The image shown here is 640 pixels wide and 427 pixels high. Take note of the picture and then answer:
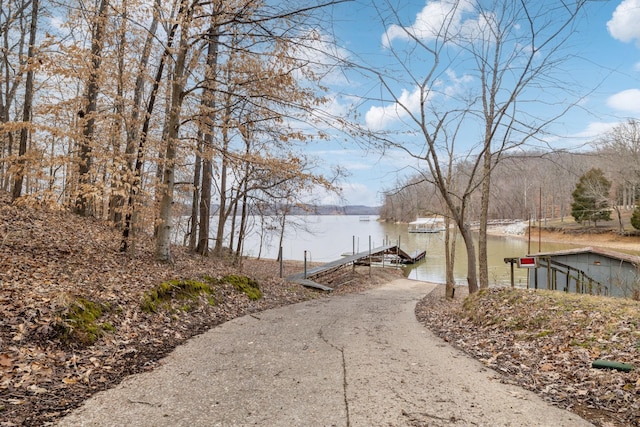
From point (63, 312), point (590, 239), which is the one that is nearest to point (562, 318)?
point (63, 312)

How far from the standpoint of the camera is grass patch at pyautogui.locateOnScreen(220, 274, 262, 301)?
23.7 feet

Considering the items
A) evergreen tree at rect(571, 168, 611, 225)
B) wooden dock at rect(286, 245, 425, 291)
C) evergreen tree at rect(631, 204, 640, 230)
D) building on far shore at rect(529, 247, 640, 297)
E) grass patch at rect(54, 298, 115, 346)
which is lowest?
wooden dock at rect(286, 245, 425, 291)

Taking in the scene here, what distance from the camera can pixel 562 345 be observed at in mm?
3869

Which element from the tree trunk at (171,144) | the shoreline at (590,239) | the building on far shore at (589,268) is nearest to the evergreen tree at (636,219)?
the shoreline at (590,239)

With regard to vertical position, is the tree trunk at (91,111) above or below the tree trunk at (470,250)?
above

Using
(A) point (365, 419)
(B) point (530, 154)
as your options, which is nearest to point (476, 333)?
(A) point (365, 419)

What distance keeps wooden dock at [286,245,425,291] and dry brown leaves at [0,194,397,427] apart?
5.56 meters

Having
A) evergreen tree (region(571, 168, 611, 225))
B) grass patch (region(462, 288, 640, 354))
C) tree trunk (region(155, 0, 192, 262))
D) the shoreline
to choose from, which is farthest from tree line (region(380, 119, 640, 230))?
tree trunk (region(155, 0, 192, 262))

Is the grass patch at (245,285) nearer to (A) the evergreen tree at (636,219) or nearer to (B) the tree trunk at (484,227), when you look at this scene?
(B) the tree trunk at (484,227)

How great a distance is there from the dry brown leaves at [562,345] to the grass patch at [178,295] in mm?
3685

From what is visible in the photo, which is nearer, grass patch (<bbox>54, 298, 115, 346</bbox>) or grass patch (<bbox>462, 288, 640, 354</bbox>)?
grass patch (<bbox>54, 298, 115, 346</bbox>)

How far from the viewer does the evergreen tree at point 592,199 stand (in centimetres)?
3272

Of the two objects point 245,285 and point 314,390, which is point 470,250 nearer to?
point 245,285

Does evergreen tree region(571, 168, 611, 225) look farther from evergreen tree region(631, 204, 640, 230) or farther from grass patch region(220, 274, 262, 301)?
grass patch region(220, 274, 262, 301)
